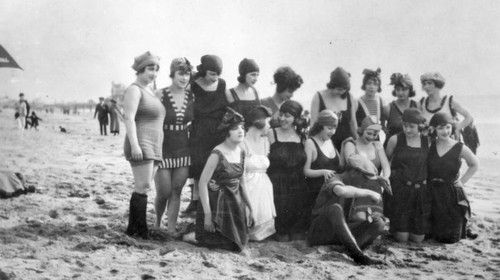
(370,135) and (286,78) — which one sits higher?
(286,78)

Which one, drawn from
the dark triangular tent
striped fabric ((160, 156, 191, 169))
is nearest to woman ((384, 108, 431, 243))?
striped fabric ((160, 156, 191, 169))

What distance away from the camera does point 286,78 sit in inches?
216

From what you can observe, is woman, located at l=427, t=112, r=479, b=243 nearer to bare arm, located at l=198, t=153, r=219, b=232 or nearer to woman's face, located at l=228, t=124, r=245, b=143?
woman's face, located at l=228, t=124, r=245, b=143

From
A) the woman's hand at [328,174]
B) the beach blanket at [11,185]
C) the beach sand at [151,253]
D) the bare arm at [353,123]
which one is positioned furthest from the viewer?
the beach blanket at [11,185]

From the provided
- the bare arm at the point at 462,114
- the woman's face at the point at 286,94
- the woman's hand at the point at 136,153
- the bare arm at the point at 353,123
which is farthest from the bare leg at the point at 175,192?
the bare arm at the point at 462,114

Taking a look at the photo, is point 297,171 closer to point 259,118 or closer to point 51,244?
point 259,118

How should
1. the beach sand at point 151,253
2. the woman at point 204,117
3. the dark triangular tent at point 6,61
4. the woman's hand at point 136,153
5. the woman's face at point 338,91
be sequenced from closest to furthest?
the beach sand at point 151,253 → the woman's hand at point 136,153 → the woman at point 204,117 → the woman's face at point 338,91 → the dark triangular tent at point 6,61

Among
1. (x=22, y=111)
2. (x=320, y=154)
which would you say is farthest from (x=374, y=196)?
(x=22, y=111)

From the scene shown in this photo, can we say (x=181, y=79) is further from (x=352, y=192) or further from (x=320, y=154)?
(x=352, y=192)

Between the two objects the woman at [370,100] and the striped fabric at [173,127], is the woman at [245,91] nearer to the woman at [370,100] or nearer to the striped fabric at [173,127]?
the striped fabric at [173,127]

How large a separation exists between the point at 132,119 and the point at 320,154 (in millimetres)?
1945

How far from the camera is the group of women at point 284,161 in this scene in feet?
14.3

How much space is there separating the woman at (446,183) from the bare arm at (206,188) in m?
2.46

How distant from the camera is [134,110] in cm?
414
